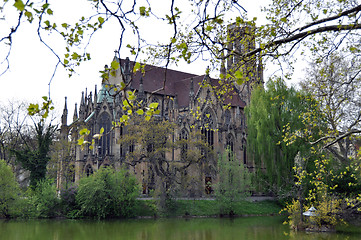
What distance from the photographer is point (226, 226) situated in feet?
94.2

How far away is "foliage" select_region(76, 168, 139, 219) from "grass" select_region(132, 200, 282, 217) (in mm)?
1550

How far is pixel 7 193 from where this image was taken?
1312 inches

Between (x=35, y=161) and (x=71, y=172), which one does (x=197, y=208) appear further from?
(x=71, y=172)

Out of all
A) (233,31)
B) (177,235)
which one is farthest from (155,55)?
(177,235)

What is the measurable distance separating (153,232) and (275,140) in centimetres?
1547

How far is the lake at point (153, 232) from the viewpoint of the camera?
22.7 m

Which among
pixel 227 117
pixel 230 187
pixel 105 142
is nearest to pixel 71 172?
pixel 105 142

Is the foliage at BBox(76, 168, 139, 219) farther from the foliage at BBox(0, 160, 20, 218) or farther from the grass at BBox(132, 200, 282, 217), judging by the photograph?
the foliage at BBox(0, 160, 20, 218)

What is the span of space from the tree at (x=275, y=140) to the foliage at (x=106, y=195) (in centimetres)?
1110

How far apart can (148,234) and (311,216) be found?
9346mm

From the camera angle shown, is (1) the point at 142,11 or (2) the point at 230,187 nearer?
(1) the point at 142,11

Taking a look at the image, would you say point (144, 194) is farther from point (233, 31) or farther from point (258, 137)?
point (233, 31)

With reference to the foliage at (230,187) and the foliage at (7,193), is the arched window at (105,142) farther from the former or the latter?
the foliage at (230,187)

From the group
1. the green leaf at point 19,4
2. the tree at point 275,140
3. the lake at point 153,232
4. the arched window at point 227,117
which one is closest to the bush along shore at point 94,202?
the lake at point 153,232
